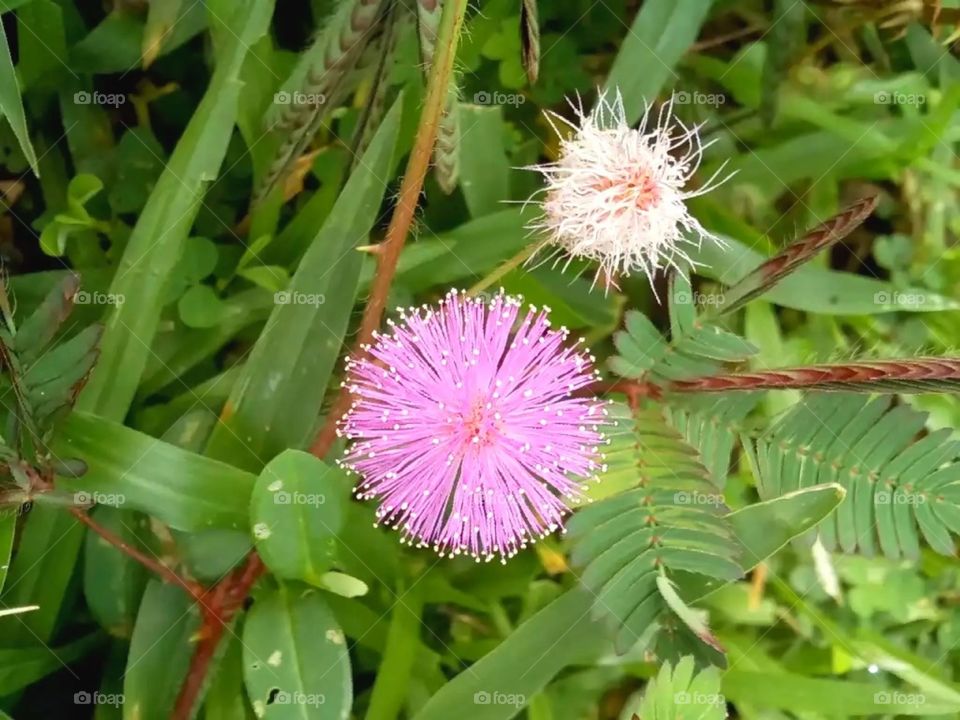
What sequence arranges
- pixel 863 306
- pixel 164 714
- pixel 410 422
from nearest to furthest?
pixel 410 422 < pixel 164 714 < pixel 863 306

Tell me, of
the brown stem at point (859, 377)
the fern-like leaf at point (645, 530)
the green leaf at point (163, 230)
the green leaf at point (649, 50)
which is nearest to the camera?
the brown stem at point (859, 377)

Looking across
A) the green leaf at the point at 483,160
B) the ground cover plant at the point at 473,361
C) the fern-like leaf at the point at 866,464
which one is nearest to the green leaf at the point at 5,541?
the ground cover plant at the point at 473,361

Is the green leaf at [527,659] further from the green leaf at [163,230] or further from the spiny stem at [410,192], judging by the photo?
the green leaf at [163,230]

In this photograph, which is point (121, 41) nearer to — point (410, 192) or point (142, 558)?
point (410, 192)

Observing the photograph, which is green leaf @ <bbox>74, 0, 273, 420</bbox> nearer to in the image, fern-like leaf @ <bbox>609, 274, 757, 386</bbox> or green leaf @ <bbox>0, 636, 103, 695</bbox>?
green leaf @ <bbox>0, 636, 103, 695</bbox>

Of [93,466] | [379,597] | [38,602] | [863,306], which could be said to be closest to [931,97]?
[863,306]

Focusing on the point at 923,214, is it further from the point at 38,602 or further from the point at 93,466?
the point at 38,602

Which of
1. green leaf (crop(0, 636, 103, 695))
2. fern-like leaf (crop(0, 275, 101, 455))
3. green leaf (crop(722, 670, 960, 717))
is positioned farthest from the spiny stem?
green leaf (crop(722, 670, 960, 717))
